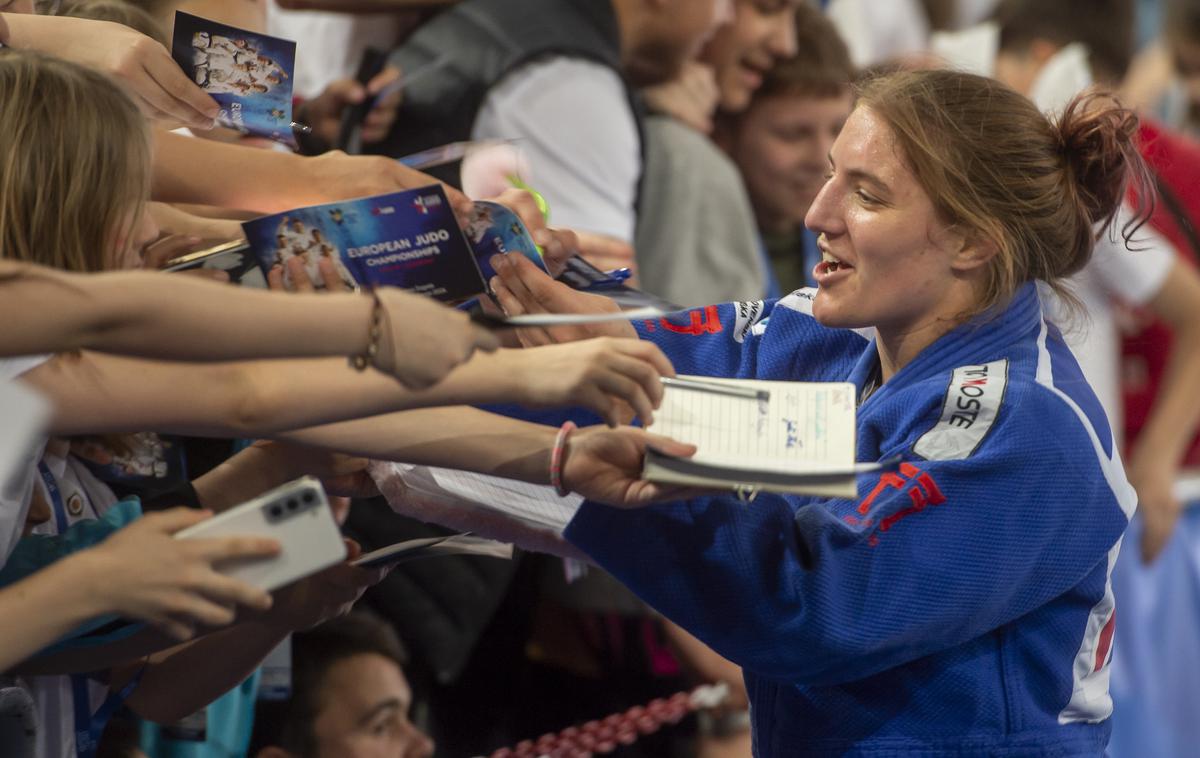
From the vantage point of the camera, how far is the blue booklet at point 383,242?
1452 millimetres

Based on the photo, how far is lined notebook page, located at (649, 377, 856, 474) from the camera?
4.18 feet

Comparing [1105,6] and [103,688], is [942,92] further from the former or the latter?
[1105,6]

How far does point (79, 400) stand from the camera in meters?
1.25

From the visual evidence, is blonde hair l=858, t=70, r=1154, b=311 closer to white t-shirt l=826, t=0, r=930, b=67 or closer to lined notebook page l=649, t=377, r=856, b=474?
lined notebook page l=649, t=377, r=856, b=474

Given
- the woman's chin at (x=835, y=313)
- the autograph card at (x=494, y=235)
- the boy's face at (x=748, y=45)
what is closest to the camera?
the autograph card at (x=494, y=235)

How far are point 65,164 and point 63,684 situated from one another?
0.56 metres

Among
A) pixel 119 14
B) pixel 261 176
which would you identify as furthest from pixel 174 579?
pixel 119 14

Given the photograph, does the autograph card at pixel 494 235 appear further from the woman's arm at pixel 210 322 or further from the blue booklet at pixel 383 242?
the woman's arm at pixel 210 322

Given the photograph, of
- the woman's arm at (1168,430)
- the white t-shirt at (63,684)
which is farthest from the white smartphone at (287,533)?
the woman's arm at (1168,430)

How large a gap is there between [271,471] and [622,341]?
543 mm

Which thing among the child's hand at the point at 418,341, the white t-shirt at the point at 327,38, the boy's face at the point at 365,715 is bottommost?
the boy's face at the point at 365,715

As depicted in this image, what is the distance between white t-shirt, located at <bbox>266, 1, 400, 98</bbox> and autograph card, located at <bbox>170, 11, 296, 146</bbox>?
899 millimetres

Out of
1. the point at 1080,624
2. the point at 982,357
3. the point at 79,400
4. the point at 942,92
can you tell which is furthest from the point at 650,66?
the point at 79,400

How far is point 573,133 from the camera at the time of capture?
8.01 ft
